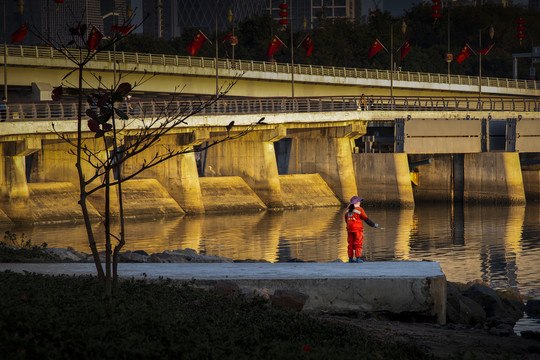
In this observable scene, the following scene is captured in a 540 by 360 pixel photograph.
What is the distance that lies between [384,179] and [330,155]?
3.63 meters

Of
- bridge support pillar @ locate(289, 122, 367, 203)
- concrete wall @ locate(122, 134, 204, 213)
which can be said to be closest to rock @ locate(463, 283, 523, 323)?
concrete wall @ locate(122, 134, 204, 213)

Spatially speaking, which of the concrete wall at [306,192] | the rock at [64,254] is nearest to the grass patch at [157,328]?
the rock at [64,254]

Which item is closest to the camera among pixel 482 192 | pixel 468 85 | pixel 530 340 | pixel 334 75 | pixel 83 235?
pixel 530 340

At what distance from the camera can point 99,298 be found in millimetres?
12727

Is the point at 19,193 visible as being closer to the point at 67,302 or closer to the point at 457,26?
the point at 67,302

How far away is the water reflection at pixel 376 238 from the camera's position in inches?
1260

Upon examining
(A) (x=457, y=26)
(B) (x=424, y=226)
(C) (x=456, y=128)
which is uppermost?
(A) (x=457, y=26)

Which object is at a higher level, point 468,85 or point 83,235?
point 468,85

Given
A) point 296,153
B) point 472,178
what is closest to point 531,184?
point 472,178

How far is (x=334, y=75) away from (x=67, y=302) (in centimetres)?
6275

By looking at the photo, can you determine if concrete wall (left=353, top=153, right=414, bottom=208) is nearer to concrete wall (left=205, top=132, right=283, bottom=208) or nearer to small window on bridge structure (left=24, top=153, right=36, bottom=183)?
concrete wall (left=205, top=132, right=283, bottom=208)

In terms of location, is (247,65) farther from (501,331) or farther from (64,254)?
(501,331)

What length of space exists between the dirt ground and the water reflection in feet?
30.9

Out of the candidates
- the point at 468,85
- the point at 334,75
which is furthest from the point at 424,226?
the point at 468,85
